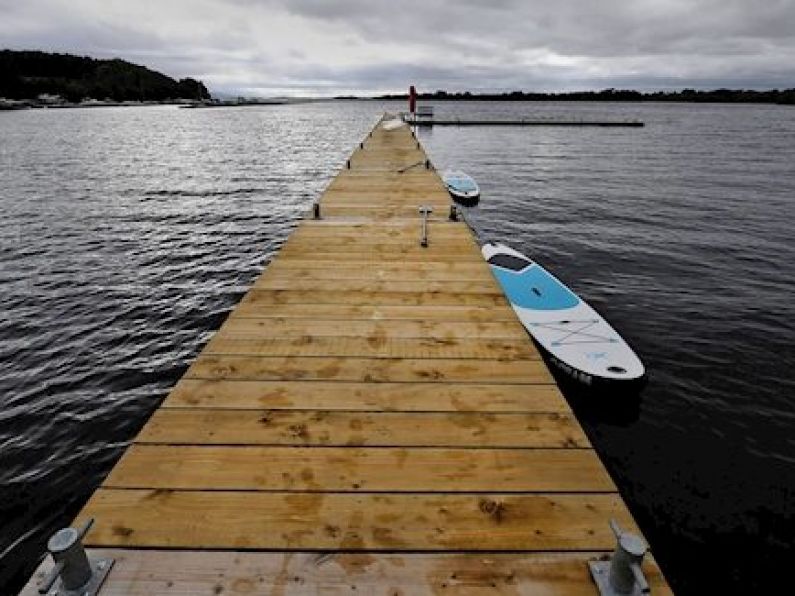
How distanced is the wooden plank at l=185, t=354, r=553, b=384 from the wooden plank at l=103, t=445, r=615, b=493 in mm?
970

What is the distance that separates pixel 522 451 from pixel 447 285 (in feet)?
11.4

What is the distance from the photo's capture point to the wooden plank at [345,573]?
2.50 meters

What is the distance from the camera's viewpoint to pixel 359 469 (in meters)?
3.34

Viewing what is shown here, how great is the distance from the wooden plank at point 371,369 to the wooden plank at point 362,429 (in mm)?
525

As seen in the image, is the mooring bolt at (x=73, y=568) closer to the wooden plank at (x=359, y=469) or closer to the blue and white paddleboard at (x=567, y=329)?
the wooden plank at (x=359, y=469)

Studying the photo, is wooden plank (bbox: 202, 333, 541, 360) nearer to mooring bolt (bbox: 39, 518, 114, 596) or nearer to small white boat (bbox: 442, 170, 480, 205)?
mooring bolt (bbox: 39, 518, 114, 596)

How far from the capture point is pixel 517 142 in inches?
2079

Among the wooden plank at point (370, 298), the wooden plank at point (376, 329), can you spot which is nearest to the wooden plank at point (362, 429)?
the wooden plank at point (376, 329)

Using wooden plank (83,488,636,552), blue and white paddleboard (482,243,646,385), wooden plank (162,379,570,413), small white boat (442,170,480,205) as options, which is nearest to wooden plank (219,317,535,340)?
wooden plank (162,379,570,413)

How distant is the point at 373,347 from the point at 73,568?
3.06 m

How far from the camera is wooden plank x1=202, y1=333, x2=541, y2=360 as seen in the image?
4.86 metres

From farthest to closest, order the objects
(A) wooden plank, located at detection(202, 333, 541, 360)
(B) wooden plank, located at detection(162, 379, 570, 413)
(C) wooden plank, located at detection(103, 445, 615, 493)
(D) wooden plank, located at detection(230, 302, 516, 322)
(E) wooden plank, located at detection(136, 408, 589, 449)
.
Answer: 1. (D) wooden plank, located at detection(230, 302, 516, 322)
2. (A) wooden plank, located at detection(202, 333, 541, 360)
3. (B) wooden plank, located at detection(162, 379, 570, 413)
4. (E) wooden plank, located at detection(136, 408, 589, 449)
5. (C) wooden plank, located at detection(103, 445, 615, 493)

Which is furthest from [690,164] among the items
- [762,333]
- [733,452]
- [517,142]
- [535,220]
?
[733,452]

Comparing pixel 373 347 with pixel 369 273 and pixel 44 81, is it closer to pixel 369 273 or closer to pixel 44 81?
pixel 369 273
